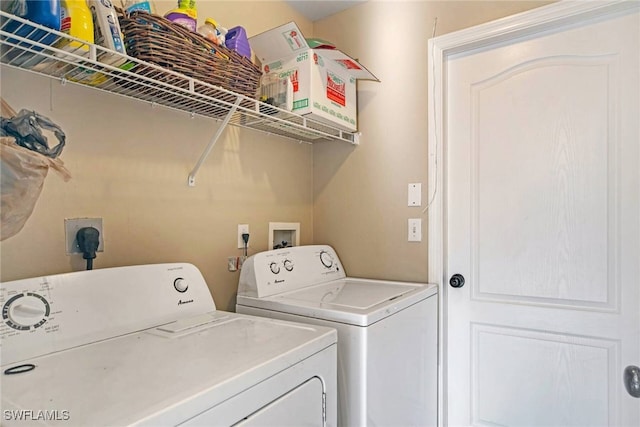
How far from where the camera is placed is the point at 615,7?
4.91 feet

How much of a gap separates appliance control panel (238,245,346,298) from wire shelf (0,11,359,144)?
61cm

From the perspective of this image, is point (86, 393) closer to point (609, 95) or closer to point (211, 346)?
point (211, 346)

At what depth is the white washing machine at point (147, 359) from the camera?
0.71m

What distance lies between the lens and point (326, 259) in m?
2.03

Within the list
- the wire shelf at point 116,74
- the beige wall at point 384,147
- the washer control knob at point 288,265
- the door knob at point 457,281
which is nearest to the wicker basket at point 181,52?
the wire shelf at point 116,74

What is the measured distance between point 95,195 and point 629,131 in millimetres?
2006

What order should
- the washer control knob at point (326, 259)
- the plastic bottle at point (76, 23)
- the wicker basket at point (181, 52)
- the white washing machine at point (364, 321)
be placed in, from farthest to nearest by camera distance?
the washer control knob at point (326, 259) < the white washing machine at point (364, 321) < the wicker basket at point (181, 52) < the plastic bottle at point (76, 23)

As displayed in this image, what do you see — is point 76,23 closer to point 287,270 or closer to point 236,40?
point 236,40

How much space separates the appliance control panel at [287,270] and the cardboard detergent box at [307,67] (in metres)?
0.66

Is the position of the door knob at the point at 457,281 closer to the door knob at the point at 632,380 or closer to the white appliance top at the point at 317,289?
the white appliance top at the point at 317,289

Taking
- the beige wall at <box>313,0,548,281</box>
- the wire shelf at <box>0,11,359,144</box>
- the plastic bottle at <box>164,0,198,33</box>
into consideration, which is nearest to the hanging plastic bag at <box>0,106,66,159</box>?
the wire shelf at <box>0,11,359,144</box>

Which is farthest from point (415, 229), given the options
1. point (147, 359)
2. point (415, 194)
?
point (147, 359)

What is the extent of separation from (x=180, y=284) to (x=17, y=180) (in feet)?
1.83

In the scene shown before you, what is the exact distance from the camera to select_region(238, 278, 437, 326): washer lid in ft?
4.23
